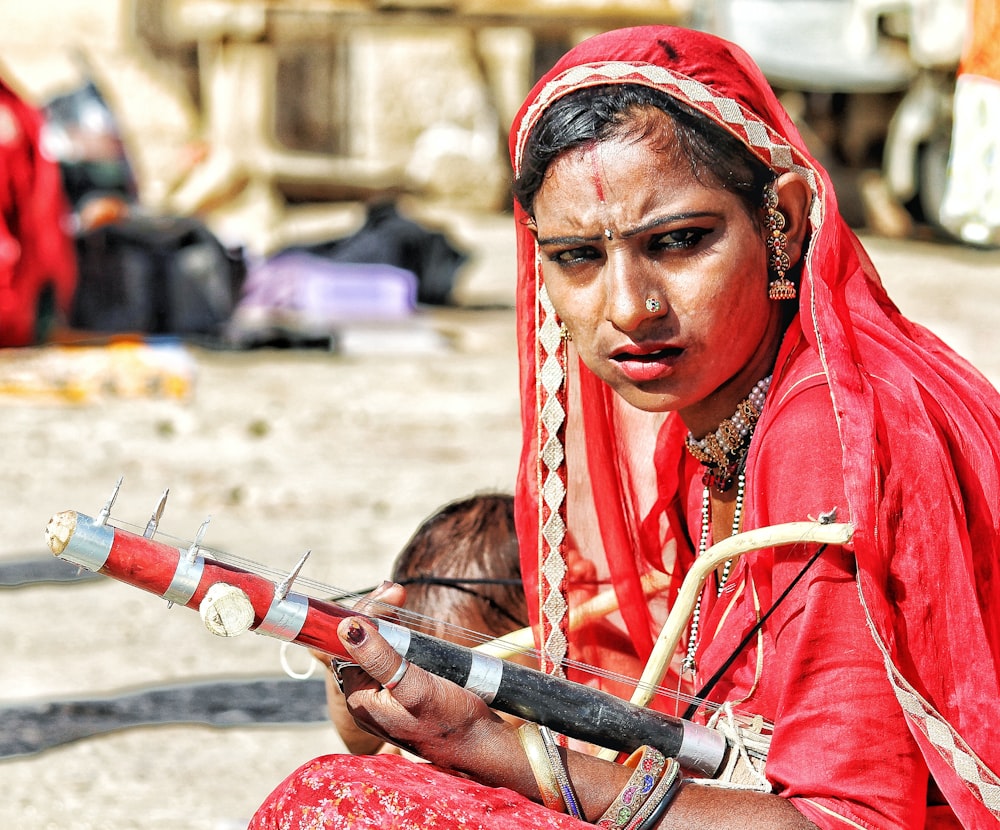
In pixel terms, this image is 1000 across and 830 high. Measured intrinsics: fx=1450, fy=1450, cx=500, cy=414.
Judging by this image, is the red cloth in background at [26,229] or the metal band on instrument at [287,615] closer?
the metal band on instrument at [287,615]

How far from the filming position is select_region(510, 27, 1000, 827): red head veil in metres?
1.98

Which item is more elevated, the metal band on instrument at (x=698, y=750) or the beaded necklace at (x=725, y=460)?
the beaded necklace at (x=725, y=460)

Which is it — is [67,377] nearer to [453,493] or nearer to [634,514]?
[453,493]

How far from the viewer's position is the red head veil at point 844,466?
77.8 inches

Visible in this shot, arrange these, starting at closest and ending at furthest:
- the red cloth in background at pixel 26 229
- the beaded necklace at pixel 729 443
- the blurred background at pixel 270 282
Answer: the beaded necklace at pixel 729 443 → the blurred background at pixel 270 282 → the red cloth in background at pixel 26 229

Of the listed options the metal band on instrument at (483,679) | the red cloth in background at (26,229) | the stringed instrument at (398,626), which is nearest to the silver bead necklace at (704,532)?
the stringed instrument at (398,626)

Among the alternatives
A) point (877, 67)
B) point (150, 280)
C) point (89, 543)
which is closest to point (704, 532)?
point (89, 543)

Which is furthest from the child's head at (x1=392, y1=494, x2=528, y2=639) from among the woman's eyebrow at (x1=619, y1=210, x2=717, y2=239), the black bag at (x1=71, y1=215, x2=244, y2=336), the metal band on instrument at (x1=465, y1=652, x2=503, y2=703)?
the black bag at (x1=71, y1=215, x2=244, y2=336)

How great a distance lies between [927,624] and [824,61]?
13.8m

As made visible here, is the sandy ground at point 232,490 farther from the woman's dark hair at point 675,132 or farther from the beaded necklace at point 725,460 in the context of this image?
the woman's dark hair at point 675,132

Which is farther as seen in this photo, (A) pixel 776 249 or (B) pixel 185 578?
(A) pixel 776 249

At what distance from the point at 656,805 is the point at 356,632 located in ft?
1.57

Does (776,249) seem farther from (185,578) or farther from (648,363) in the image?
(185,578)

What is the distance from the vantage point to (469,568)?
3156mm
